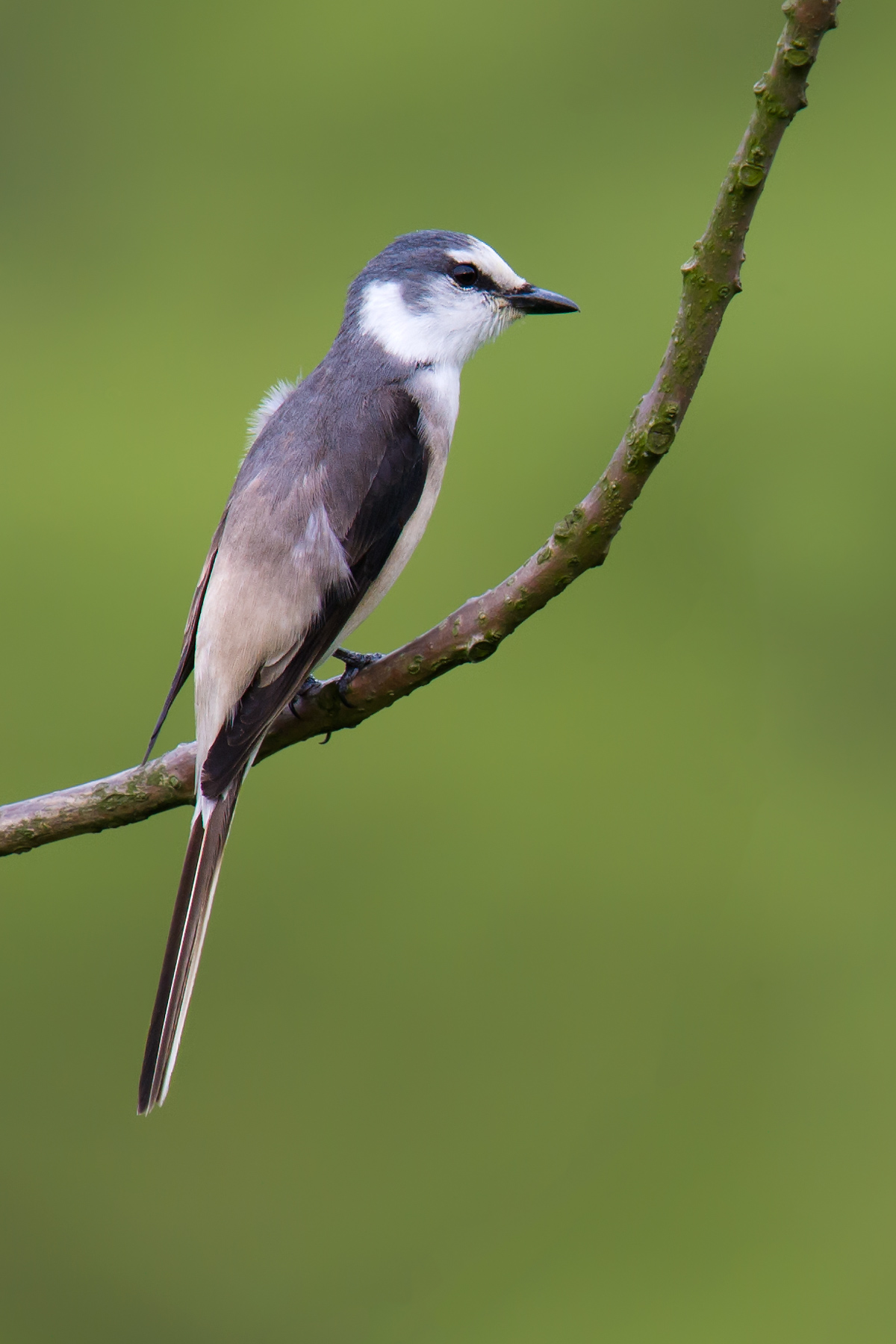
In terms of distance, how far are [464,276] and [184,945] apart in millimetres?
1027

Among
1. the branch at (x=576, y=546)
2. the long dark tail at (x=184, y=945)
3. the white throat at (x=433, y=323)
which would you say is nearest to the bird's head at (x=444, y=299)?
the white throat at (x=433, y=323)

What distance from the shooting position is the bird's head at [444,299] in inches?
74.1

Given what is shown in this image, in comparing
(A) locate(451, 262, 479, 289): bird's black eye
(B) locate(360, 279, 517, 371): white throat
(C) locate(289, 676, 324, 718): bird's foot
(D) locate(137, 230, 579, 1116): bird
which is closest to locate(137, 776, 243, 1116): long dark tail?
(D) locate(137, 230, 579, 1116): bird

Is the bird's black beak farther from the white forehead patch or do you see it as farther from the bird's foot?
the bird's foot

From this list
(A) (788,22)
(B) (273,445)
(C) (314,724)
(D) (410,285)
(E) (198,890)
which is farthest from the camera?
(D) (410,285)

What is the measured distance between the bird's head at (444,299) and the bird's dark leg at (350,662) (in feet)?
1.47

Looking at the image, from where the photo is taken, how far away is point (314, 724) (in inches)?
64.1

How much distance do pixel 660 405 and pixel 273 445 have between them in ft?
2.31

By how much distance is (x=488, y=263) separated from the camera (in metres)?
1.92

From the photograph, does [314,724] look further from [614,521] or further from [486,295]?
[486,295]

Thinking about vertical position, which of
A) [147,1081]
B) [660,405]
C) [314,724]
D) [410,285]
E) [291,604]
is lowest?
[147,1081]

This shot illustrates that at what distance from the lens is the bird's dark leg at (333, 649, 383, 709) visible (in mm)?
1568

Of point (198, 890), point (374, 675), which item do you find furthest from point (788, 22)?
point (198, 890)

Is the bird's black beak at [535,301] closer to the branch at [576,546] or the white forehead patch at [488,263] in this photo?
the white forehead patch at [488,263]
